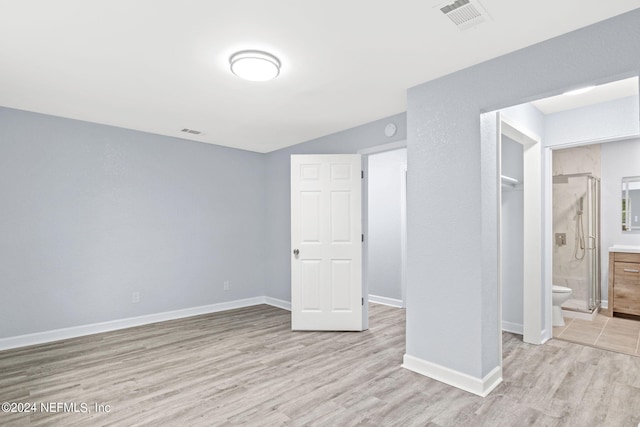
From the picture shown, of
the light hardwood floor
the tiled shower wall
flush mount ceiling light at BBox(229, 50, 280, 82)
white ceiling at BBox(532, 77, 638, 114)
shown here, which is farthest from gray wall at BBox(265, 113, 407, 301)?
the tiled shower wall

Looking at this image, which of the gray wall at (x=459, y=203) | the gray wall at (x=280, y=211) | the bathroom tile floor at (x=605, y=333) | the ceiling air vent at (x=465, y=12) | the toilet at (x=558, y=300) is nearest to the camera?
the ceiling air vent at (x=465, y=12)

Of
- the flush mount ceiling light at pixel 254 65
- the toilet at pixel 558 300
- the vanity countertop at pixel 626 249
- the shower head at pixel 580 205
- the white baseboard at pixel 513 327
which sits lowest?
the white baseboard at pixel 513 327

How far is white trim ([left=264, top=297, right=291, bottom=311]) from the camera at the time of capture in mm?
5148

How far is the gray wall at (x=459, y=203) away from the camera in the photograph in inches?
93.2

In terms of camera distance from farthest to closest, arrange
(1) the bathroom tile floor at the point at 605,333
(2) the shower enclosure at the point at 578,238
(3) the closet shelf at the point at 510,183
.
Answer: (2) the shower enclosure at the point at 578,238 → (3) the closet shelf at the point at 510,183 → (1) the bathroom tile floor at the point at 605,333

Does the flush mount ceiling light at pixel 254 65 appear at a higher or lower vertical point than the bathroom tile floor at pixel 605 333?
higher

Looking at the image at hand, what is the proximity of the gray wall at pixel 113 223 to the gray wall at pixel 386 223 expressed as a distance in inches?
77.4

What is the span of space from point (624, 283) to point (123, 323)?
6.45 m

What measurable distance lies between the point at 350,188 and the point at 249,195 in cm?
203

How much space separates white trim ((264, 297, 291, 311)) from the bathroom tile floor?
3406 millimetres

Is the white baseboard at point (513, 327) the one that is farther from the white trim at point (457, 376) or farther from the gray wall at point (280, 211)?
the gray wall at point (280, 211)

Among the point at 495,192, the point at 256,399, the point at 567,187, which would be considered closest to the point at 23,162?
the point at 256,399

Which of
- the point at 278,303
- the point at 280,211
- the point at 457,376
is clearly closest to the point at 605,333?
the point at 457,376

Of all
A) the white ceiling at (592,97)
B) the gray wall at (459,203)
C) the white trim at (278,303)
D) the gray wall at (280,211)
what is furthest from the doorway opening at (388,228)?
the gray wall at (459,203)
